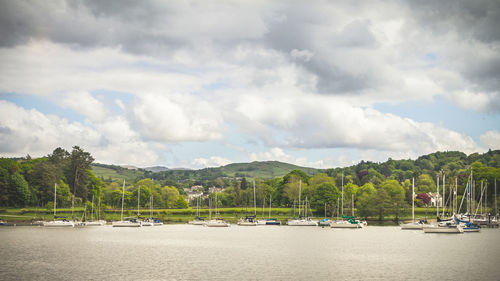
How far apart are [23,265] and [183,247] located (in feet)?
100

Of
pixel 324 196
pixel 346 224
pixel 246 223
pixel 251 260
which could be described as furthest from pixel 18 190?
pixel 251 260

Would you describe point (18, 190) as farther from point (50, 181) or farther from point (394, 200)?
point (394, 200)

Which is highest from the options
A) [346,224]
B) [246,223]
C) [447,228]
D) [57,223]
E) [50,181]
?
[50,181]

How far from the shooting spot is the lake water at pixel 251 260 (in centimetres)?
5181

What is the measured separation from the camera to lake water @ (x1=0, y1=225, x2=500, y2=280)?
170 ft

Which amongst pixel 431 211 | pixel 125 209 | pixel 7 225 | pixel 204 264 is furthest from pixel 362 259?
pixel 125 209

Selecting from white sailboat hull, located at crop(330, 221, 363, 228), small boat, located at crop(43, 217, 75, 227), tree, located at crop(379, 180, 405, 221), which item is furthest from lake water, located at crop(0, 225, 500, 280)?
tree, located at crop(379, 180, 405, 221)

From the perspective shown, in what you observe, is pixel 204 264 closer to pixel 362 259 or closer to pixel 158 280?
pixel 158 280

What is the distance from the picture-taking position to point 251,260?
212ft

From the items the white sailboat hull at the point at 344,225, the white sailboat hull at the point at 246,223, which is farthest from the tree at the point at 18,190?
the white sailboat hull at the point at 344,225

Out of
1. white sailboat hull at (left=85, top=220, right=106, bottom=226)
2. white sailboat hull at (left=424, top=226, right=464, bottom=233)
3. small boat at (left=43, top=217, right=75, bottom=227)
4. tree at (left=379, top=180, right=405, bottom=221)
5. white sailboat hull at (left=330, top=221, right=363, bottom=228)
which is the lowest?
white sailboat hull at (left=85, top=220, right=106, bottom=226)

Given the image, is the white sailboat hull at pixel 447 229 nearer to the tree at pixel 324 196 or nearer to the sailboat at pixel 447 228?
the sailboat at pixel 447 228

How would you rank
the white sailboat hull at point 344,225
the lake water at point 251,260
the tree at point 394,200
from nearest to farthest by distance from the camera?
the lake water at point 251,260, the white sailboat hull at point 344,225, the tree at point 394,200

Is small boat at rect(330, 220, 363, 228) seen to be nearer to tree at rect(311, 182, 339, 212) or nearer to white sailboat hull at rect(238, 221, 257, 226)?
white sailboat hull at rect(238, 221, 257, 226)
